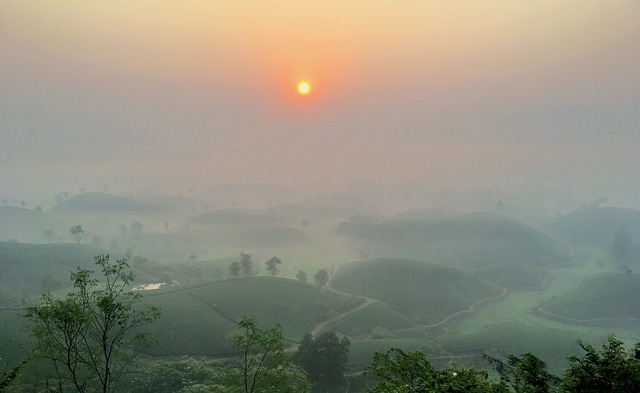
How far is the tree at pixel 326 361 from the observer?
73.2 metres

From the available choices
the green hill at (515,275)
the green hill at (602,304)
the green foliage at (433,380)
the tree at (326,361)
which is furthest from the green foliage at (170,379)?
the green hill at (515,275)

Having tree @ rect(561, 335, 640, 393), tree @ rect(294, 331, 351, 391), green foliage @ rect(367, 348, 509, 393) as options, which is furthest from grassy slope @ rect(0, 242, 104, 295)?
tree @ rect(561, 335, 640, 393)

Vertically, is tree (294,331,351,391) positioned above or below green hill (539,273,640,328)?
below

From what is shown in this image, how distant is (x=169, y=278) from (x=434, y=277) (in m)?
128

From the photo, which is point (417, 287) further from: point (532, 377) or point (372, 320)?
point (532, 377)

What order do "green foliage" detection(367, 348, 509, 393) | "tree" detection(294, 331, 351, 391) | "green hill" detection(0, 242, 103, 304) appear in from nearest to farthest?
"green foliage" detection(367, 348, 509, 393)
"tree" detection(294, 331, 351, 391)
"green hill" detection(0, 242, 103, 304)

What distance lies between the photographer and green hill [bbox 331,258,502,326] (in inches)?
5207

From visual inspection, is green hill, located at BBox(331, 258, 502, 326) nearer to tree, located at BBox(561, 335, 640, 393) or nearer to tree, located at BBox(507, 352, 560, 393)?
tree, located at BBox(507, 352, 560, 393)

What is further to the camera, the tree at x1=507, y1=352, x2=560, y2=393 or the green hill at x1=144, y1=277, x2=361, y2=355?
the green hill at x1=144, y1=277, x2=361, y2=355

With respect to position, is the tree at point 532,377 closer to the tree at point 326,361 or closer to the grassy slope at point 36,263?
the tree at point 326,361

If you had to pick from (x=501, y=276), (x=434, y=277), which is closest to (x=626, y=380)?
(x=434, y=277)

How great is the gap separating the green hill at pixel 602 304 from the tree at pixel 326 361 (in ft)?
352

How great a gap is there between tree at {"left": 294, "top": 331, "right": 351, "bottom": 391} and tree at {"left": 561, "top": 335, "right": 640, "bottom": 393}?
5653cm

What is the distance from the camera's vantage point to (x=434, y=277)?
15262cm
